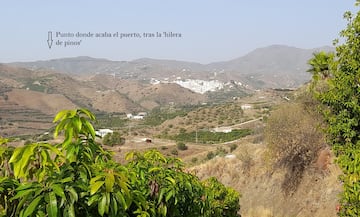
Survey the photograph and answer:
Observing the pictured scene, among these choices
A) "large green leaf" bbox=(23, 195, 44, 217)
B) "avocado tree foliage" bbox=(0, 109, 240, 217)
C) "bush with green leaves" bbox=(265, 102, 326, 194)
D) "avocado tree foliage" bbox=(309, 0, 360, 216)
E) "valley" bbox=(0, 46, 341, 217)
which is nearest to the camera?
"large green leaf" bbox=(23, 195, 44, 217)

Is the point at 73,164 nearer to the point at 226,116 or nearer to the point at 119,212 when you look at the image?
the point at 119,212

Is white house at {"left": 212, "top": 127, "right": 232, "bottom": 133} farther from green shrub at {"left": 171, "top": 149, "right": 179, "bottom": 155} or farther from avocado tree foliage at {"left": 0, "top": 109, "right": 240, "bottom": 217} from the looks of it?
avocado tree foliage at {"left": 0, "top": 109, "right": 240, "bottom": 217}

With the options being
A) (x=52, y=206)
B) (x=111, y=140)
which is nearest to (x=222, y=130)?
(x=111, y=140)

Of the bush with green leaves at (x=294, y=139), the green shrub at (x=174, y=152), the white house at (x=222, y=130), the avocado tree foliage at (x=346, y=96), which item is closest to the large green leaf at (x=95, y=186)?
the avocado tree foliage at (x=346, y=96)

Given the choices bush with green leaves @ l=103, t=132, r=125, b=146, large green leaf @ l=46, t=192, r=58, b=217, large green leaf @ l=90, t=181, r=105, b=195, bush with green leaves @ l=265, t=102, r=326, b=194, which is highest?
large green leaf @ l=90, t=181, r=105, b=195

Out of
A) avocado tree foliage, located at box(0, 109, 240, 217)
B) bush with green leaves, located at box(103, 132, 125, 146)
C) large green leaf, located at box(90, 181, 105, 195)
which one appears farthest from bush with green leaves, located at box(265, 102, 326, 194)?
bush with green leaves, located at box(103, 132, 125, 146)

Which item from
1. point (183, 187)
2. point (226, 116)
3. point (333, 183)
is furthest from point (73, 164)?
point (226, 116)

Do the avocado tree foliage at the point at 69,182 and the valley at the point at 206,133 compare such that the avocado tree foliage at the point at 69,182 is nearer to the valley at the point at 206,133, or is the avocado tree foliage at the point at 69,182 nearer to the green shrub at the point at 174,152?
the valley at the point at 206,133

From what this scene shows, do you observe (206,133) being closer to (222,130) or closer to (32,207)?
(222,130)

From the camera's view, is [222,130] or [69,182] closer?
[69,182]

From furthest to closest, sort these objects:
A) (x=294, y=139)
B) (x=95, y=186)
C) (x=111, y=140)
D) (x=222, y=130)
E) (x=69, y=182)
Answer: (x=222, y=130), (x=111, y=140), (x=294, y=139), (x=69, y=182), (x=95, y=186)

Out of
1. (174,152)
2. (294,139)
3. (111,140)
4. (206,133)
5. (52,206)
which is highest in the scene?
(52,206)
